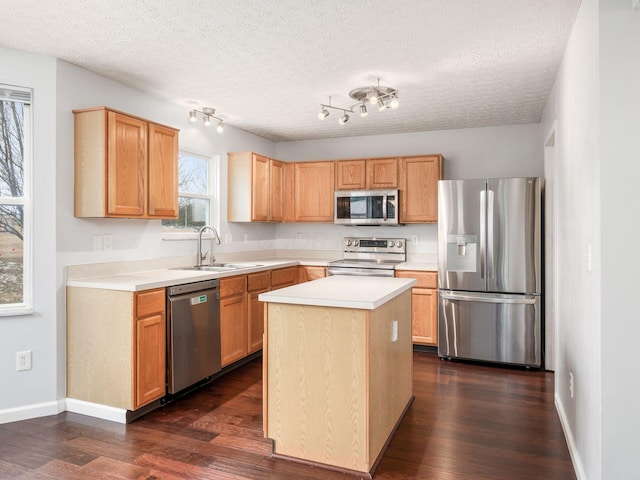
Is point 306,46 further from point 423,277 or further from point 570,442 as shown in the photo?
point 570,442

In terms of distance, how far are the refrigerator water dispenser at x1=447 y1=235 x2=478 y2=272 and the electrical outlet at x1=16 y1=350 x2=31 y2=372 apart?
139 inches

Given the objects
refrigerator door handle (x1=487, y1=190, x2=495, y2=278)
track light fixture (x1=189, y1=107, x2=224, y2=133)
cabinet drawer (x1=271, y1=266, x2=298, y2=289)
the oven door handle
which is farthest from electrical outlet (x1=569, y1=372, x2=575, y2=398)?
track light fixture (x1=189, y1=107, x2=224, y2=133)

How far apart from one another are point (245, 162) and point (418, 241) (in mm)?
2206

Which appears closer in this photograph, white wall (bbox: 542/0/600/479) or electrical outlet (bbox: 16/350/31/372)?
white wall (bbox: 542/0/600/479)

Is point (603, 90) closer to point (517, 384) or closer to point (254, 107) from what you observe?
point (517, 384)

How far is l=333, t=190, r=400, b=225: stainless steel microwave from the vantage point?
16.3ft

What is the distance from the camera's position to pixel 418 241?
528 cm

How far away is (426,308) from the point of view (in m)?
4.63

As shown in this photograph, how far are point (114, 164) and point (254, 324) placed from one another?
6.46 feet

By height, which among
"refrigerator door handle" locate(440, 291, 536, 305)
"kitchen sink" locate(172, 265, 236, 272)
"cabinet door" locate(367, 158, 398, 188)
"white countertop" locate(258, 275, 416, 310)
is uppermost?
"cabinet door" locate(367, 158, 398, 188)

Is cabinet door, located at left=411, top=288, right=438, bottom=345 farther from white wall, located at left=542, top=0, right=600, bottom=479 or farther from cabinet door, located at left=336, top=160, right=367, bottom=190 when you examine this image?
white wall, located at left=542, top=0, right=600, bottom=479

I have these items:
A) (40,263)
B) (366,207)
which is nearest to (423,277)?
(366,207)

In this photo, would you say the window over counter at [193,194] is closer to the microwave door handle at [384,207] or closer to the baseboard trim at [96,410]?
the baseboard trim at [96,410]

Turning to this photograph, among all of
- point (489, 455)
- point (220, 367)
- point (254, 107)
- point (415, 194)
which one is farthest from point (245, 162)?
point (489, 455)
